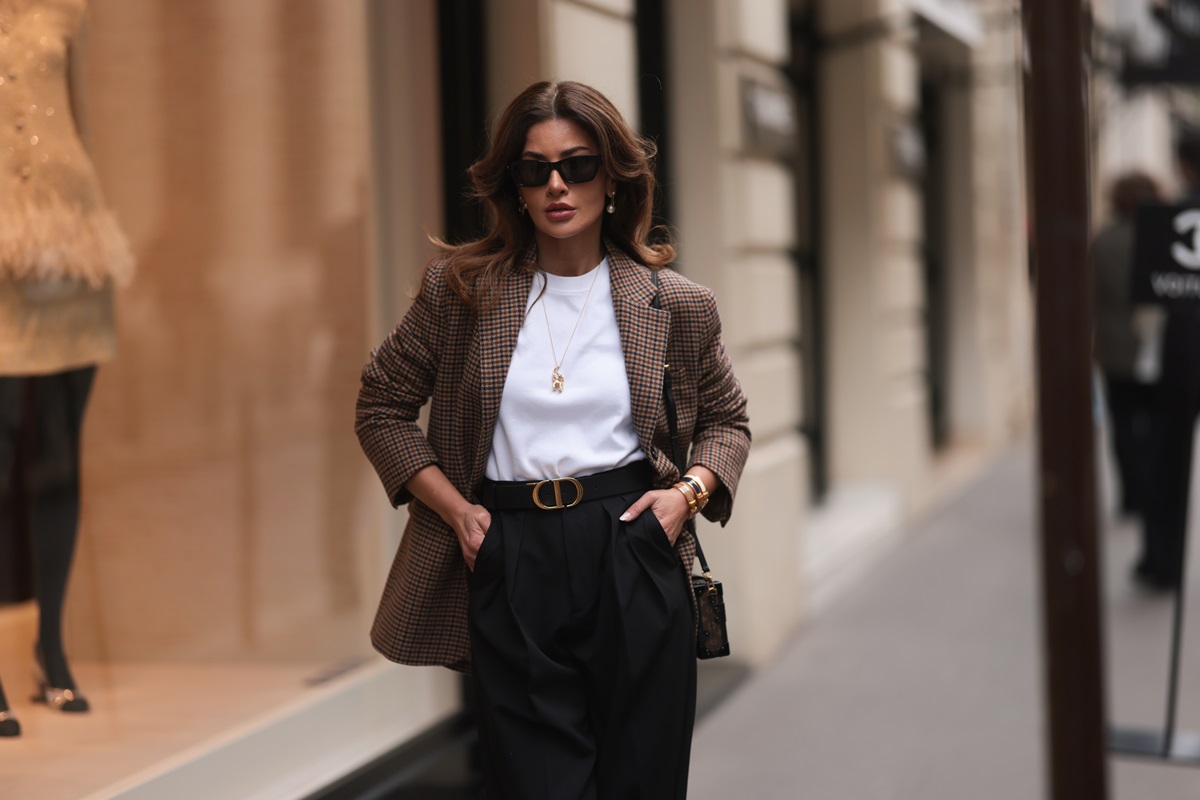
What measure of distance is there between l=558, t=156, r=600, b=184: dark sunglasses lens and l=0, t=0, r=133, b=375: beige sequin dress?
1.35 meters

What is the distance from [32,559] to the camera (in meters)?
3.41

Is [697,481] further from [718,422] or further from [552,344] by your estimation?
[552,344]

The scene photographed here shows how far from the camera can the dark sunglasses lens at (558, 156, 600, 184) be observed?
100 inches

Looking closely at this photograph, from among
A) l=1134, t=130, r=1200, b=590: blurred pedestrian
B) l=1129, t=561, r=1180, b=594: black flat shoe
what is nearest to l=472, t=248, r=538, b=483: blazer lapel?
l=1134, t=130, r=1200, b=590: blurred pedestrian

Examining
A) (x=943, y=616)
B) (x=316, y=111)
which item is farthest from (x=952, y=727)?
(x=316, y=111)

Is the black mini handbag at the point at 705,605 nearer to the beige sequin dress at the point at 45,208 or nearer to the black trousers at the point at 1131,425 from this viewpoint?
the beige sequin dress at the point at 45,208

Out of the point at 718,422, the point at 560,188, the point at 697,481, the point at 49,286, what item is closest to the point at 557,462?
the point at 697,481

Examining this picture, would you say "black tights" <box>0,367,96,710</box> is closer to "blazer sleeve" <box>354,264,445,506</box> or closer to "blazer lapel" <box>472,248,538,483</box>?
"blazer sleeve" <box>354,264,445,506</box>

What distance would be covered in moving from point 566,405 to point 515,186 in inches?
17.5

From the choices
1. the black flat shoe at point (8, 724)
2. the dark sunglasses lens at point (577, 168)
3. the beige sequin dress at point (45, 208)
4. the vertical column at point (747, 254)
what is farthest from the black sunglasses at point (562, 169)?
the vertical column at point (747, 254)

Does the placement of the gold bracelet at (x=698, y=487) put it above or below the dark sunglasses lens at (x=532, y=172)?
below

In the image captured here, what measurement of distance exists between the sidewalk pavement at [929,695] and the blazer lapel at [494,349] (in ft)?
7.13

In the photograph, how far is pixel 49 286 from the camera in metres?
3.28

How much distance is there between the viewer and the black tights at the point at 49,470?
130 inches
